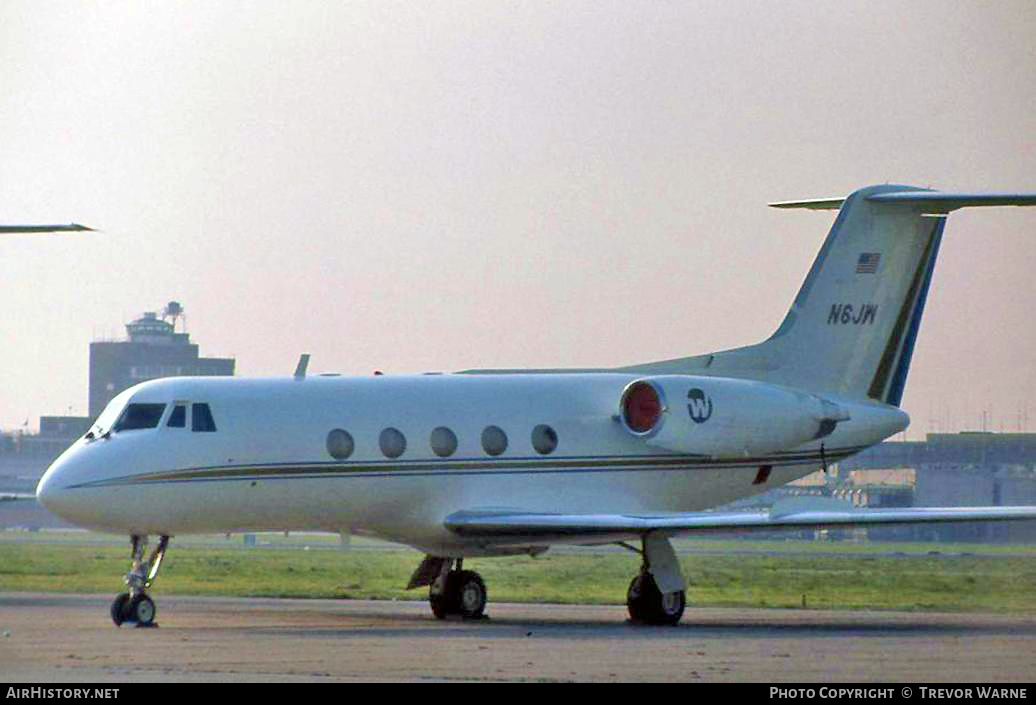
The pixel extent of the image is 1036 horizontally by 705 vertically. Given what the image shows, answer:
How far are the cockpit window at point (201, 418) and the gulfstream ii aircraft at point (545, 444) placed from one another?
30 millimetres

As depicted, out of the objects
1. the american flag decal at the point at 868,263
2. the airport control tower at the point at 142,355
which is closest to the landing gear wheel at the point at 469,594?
the american flag decal at the point at 868,263

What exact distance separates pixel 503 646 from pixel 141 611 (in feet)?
19.3

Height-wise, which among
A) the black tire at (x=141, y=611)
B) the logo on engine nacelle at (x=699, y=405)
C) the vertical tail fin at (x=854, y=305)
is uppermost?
the vertical tail fin at (x=854, y=305)

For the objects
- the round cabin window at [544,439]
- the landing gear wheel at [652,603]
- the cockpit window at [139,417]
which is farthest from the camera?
the round cabin window at [544,439]

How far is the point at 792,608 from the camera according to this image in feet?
111

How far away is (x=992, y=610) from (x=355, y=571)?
16038 millimetres

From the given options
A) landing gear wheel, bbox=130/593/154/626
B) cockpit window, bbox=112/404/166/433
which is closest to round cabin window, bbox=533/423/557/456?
cockpit window, bbox=112/404/166/433

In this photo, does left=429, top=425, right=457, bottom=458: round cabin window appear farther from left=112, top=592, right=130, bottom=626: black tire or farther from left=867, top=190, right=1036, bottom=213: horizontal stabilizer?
left=867, top=190, right=1036, bottom=213: horizontal stabilizer

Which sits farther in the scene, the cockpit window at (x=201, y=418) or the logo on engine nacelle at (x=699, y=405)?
the logo on engine nacelle at (x=699, y=405)

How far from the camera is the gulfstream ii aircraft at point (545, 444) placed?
27.5 meters

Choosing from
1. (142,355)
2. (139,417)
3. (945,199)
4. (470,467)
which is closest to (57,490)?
(139,417)

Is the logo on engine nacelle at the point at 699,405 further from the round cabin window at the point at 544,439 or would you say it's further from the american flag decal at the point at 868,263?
the american flag decal at the point at 868,263
